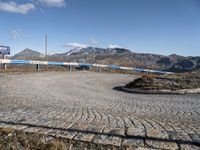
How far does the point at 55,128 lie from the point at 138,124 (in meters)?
2.22

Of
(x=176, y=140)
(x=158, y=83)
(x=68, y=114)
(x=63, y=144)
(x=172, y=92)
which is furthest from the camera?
(x=158, y=83)

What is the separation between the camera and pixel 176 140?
17.6 ft

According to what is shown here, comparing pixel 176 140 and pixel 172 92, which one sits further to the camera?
pixel 172 92

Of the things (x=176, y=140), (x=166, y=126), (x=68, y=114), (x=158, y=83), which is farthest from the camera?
(x=158, y=83)

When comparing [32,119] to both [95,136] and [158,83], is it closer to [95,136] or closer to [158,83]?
[95,136]

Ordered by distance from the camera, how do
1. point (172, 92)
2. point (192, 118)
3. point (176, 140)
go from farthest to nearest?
point (172, 92), point (192, 118), point (176, 140)

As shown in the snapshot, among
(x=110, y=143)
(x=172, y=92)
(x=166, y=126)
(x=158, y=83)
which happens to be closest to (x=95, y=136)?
(x=110, y=143)

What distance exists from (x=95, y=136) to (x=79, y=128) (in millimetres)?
697

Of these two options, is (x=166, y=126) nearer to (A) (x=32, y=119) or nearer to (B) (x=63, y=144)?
(B) (x=63, y=144)

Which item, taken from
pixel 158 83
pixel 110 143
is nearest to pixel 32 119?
pixel 110 143

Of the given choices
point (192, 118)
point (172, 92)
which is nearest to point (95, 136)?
point (192, 118)

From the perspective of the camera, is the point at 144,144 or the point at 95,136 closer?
the point at 144,144

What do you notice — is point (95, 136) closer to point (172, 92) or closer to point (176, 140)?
point (176, 140)

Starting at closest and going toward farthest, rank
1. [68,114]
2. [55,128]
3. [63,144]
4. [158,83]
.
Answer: [63,144]
[55,128]
[68,114]
[158,83]
